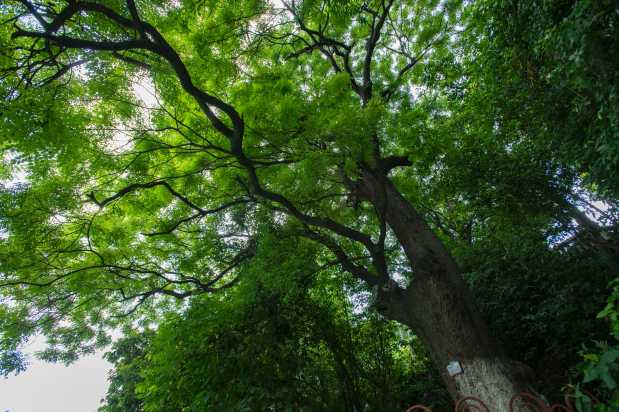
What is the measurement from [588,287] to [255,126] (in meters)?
4.87

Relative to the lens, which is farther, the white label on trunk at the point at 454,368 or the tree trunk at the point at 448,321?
the white label on trunk at the point at 454,368

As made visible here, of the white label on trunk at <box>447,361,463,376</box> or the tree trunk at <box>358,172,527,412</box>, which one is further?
the white label on trunk at <box>447,361,463,376</box>

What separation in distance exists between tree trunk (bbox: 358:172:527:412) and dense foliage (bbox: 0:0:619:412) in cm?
6

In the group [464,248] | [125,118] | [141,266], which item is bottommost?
[464,248]

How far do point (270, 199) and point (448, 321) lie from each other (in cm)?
245

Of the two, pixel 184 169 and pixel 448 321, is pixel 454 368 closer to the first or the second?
pixel 448 321

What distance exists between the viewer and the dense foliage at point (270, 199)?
3.56 m

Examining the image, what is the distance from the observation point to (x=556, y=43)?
2492 millimetres

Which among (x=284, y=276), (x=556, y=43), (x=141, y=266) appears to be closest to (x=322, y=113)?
(x=284, y=276)

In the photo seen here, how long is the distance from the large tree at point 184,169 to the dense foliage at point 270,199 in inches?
1.3

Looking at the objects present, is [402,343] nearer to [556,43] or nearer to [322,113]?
[322,113]

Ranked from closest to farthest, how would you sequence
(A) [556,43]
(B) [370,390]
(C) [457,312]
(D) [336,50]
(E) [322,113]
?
1. (A) [556,43]
2. (C) [457,312]
3. (E) [322,113]
4. (B) [370,390]
5. (D) [336,50]

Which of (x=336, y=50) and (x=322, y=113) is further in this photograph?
(x=336, y=50)

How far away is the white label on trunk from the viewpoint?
360 cm
